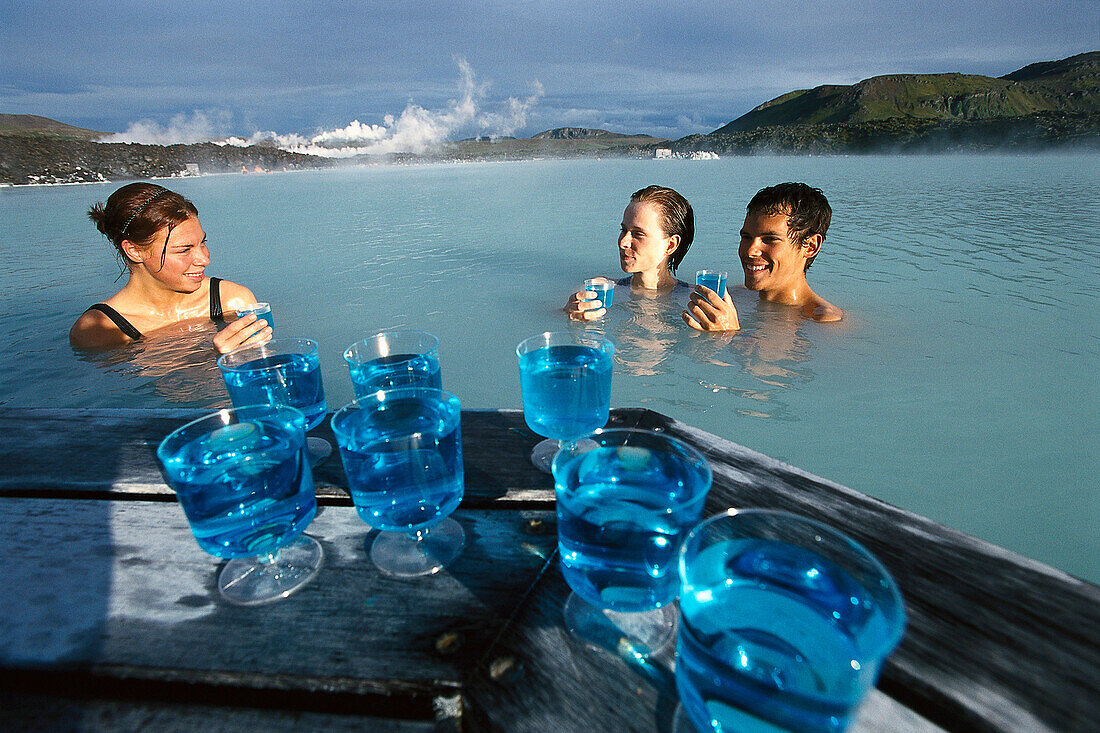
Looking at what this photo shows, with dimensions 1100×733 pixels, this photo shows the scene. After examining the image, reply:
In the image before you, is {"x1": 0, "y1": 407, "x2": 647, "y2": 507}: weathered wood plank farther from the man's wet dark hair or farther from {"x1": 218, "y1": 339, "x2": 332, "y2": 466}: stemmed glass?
the man's wet dark hair

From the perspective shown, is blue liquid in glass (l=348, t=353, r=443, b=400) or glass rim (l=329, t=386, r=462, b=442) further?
blue liquid in glass (l=348, t=353, r=443, b=400)

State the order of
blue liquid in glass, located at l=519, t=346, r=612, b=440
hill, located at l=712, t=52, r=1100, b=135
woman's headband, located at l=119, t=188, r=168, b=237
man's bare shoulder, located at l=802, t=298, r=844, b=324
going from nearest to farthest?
blue liquid in glass, located at l=519, t=346, r=612, b=440
woman's headband, located at l=119, t=188, r=168, b=237
man's bare shoulder, located at l=802, t=298, r=844, b=324
hill, located at l=712, t=52, r=1100, b=135

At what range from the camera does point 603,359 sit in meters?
1.39

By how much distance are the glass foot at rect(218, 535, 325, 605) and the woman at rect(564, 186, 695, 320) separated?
3.87m

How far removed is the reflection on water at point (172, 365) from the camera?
432 centimetres

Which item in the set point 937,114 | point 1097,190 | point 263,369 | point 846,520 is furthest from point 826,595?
point 937,114

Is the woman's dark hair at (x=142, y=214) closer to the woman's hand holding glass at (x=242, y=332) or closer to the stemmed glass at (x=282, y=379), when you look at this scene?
the woman's hand holding glass at (x=242, y=332)

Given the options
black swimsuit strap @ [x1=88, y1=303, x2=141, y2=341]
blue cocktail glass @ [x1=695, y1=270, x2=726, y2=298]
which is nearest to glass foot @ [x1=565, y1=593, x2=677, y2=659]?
blue cocktail glass @ [x1=695, y1=270, x2=726, y2=298]

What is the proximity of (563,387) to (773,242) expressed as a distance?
14.0 feet

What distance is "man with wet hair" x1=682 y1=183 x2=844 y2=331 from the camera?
4496 millimetres

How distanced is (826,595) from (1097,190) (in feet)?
78.6

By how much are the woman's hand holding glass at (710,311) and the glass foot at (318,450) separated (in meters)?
3.48

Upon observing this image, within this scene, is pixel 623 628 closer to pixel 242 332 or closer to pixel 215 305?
pixel 242 332

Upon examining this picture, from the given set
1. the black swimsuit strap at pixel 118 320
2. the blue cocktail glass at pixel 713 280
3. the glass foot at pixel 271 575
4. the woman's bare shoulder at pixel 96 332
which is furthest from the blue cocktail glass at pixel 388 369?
the woman's bare shoulder at pixel 96 332
